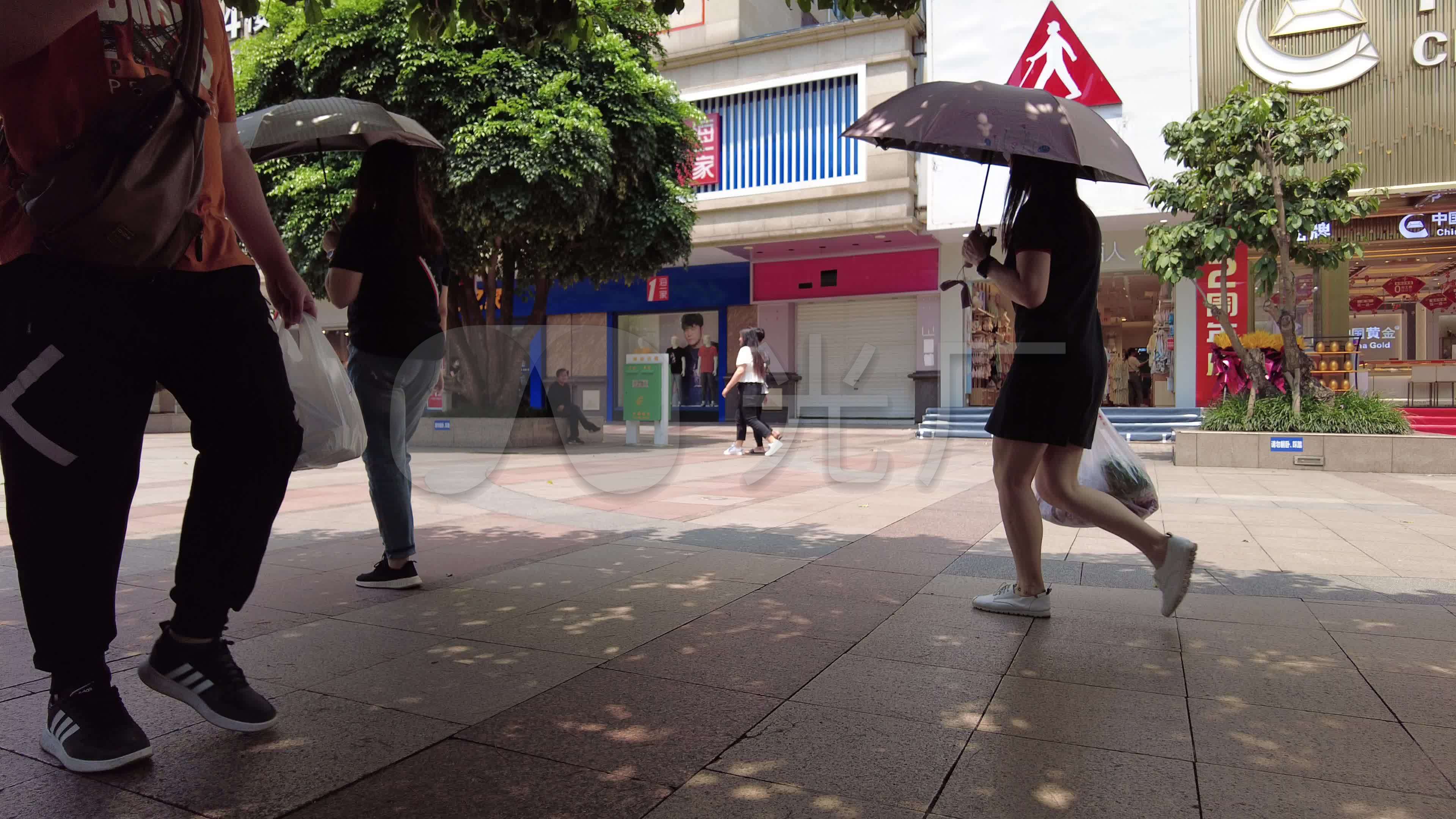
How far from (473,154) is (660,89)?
330cm

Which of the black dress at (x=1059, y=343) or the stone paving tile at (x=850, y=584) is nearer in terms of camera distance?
the black dress at (x=1059, y=343)

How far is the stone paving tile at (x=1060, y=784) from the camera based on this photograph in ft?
6.63

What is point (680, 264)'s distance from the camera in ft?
71.5

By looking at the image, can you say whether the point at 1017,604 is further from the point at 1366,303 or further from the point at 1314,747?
the point at 1366,303

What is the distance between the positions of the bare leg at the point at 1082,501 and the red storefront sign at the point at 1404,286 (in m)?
Answer: 21.5

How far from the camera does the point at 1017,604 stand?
368cm

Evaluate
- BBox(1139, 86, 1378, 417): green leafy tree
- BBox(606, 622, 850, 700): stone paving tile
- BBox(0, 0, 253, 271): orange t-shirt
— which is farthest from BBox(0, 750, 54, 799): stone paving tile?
BBox(1139, 86, 1378, 417): green leafy tree

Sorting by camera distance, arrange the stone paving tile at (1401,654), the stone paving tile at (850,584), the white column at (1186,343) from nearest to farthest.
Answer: the stone paving tile at (1401,654) < the stone paving tile at (850,584) < the white column at (1186,343)

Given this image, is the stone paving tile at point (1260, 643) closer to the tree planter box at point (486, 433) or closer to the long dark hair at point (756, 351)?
the long dark hair at point (756, 351)

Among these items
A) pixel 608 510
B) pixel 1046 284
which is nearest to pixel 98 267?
pixel 1046 284

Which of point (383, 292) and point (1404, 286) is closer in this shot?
point (383, 292)

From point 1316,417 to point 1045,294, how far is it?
951 centimetres

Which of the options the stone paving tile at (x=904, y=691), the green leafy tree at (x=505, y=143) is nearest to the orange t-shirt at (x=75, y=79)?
the stone paving tile at (x=904, y=691)

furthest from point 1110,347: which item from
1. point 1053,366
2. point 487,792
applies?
point 487,792
